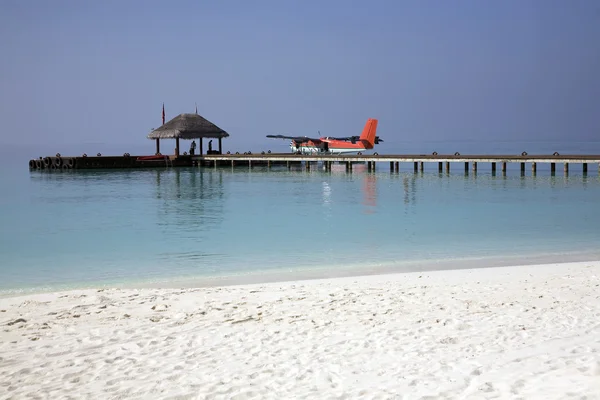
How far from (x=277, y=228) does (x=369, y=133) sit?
38632 millimetres

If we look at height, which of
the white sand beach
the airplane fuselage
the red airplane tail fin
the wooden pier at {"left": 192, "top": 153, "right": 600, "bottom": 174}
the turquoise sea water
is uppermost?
the red airplane tail fin

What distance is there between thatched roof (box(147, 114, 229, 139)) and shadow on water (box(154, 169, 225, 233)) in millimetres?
5220

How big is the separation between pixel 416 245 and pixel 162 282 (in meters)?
6.50

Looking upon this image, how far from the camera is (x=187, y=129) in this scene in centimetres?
5228

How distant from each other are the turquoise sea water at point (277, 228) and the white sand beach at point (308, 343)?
3.04 m

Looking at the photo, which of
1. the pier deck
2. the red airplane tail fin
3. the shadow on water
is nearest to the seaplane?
the red airplane tail fin

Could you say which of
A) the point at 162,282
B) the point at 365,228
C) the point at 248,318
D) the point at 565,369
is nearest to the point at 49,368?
the point at 248,318

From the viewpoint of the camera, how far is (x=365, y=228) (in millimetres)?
18031

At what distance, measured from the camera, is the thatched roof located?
52.2m

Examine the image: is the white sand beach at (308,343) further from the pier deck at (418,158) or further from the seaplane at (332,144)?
the seaplane at (332,144)

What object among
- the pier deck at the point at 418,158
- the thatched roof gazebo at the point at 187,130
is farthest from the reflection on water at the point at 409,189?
the thatched roof gazebo at the point at 187,130

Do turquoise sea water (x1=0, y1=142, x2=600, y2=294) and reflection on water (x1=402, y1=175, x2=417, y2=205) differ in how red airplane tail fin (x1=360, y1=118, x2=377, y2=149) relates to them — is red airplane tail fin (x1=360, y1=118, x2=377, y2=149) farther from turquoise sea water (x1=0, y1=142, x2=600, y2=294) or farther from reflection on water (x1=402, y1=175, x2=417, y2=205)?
turquoise sea water (x1=0, y1=142, x2=600, y2=294)

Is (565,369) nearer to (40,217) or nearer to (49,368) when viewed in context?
(49,368)

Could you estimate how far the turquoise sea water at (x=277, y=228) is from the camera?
1216 cm
